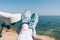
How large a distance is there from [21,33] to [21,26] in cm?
12

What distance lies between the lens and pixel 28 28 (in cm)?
189

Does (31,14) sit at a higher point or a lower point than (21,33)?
higher

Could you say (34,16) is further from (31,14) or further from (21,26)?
(21,26)

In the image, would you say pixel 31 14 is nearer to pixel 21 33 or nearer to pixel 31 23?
pixel 31 23

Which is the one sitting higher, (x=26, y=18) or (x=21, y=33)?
(x=26, y=18)

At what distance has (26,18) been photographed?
6.22 ft

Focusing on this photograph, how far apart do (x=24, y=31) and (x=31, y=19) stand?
165 millimetres

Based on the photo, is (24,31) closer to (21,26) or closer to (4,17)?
(21,26)

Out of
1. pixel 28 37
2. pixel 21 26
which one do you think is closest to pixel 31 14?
pixel 21 26

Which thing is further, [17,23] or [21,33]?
[17,23]

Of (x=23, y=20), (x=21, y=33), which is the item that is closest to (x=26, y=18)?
(x=23, y=20)

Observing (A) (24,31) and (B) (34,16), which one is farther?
(B) (34,16)

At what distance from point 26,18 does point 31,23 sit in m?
0.07

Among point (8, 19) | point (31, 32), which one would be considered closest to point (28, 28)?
point (31, 32)
